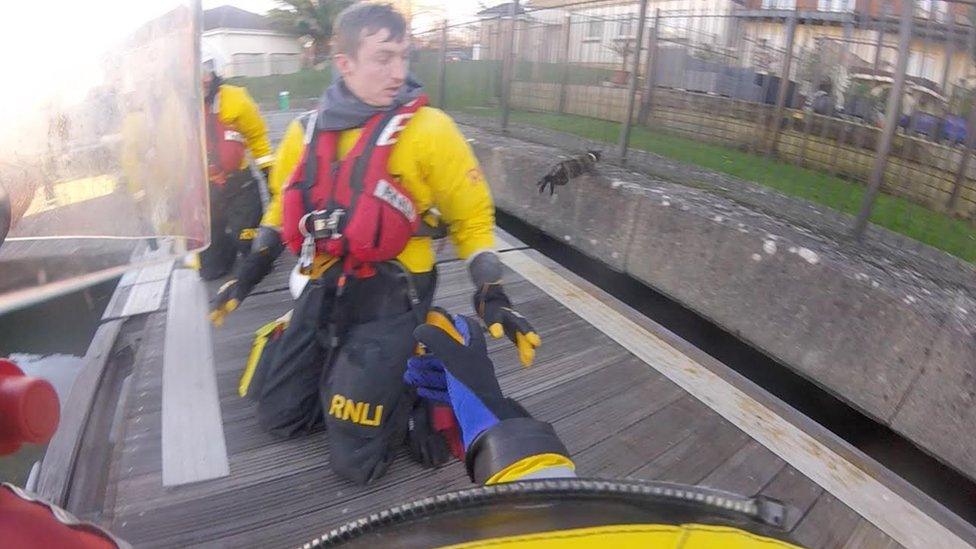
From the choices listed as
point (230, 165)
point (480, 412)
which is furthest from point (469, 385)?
point (230, 165)

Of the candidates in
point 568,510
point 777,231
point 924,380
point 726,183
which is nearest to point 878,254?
point 777,231

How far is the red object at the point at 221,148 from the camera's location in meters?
4.25

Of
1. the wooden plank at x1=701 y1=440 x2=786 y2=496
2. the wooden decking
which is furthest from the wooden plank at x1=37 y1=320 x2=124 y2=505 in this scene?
the wooden plank at x1=701 y1=440 x2=786 y2=496

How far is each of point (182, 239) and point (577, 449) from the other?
1.84 meters

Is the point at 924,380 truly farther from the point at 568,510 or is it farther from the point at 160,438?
the point at 160,438

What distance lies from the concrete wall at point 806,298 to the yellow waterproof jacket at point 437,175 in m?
1.61

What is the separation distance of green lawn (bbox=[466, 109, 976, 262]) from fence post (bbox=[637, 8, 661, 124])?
137 millimetres

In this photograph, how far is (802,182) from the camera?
4008mm

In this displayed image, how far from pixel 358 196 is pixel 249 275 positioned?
2.28 ft

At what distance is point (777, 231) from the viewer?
3.37 m

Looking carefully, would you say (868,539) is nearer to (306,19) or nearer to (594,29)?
(594,29)

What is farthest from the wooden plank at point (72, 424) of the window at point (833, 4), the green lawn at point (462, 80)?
the window at point (833, 4)

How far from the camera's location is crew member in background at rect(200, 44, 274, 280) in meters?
4.23

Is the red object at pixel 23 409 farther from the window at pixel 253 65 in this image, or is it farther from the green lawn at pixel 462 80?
the window at pixel 253 65
